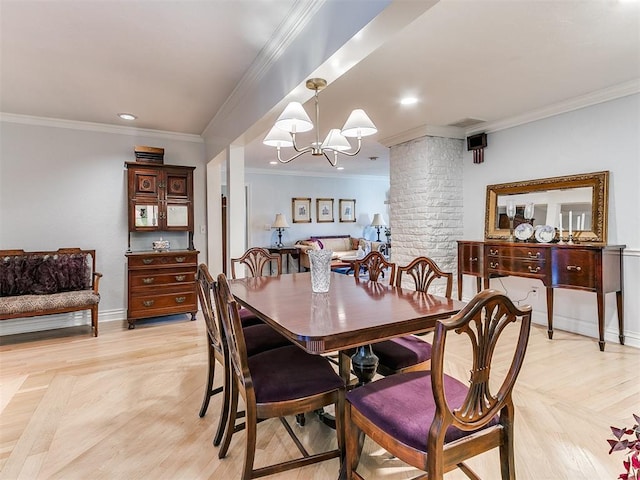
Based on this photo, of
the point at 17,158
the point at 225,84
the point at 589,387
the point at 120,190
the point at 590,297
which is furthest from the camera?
the point at 120,190

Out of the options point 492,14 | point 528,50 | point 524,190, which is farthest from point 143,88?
point 524,190

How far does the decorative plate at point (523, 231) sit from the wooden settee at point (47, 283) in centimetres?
445

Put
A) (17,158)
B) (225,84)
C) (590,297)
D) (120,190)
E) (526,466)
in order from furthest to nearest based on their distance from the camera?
(120,190) < (17,158) < (590,297) < (225,84) < (526,466)

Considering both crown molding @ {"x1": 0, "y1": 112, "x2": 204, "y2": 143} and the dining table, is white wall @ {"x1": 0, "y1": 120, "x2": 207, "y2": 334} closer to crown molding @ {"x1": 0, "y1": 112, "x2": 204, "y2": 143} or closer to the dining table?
crown molding @ {"x1": 0, "y1": 112, "x2": 204, "y2": 143}

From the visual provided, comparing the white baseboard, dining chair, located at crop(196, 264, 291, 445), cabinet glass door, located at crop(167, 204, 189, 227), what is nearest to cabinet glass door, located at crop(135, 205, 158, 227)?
cabinet glass door, located at crop(167, 204, 189, 227)

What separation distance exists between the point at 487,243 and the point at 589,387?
1770mm

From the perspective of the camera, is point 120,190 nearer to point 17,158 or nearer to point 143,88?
point 17,158

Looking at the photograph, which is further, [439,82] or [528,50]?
[439,82]

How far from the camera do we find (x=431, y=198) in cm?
452

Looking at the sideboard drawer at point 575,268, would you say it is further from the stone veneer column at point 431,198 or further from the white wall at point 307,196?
the white wall at point 307,196

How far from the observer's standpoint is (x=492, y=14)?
208 cm

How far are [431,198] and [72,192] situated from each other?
4.26m

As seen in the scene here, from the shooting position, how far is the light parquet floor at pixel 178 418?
169 centimetres

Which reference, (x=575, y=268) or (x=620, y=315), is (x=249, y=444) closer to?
(x=575, y=268)
